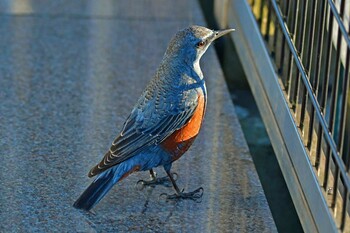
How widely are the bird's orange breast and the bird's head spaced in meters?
0.21

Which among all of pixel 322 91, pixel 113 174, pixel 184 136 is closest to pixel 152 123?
pixel 184 136

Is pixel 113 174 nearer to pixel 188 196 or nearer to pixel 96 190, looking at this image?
pixel 96 190

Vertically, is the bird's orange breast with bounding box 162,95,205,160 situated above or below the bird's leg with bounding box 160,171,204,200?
above

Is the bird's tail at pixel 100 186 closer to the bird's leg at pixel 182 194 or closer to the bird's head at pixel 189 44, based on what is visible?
the bird's leg at pixel 182 194

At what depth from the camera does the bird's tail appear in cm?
443

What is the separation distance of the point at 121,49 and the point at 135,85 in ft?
1.92

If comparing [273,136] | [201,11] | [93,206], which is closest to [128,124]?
[93,206]

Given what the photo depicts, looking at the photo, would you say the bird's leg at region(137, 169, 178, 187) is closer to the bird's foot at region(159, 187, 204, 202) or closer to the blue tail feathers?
the bird's foot at region(159, 187, 204, 202)

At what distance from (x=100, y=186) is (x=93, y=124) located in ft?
3.57

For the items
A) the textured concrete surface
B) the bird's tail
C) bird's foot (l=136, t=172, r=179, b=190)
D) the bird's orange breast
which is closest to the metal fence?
the textured concrete surface

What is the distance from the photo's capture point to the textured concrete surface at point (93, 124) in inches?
A: 178

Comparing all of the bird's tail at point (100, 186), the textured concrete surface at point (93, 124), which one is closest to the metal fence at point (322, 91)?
the textured concrete surface at point (93, 124)

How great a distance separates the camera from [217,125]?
555cm

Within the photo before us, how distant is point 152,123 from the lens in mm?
4590
